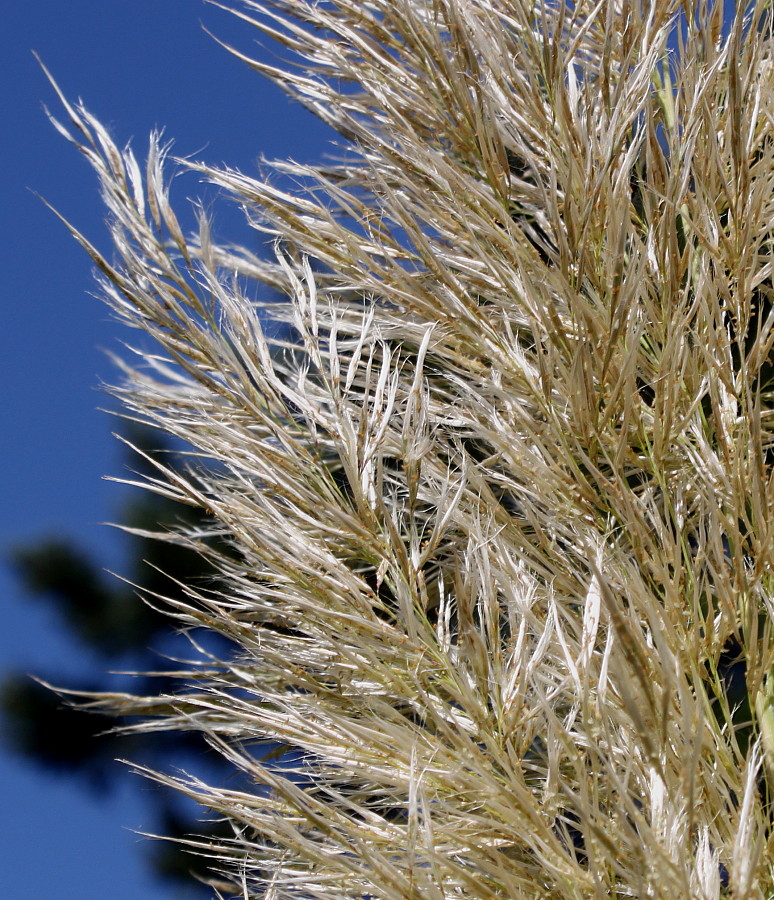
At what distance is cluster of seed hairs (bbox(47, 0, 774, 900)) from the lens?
1.99 ft

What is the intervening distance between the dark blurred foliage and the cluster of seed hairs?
59.1 inches

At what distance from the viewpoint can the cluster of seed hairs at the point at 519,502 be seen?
61cm

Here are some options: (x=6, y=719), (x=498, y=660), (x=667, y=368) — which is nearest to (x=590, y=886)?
(x=498, y=660)

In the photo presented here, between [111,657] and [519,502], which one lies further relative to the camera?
[111,657]

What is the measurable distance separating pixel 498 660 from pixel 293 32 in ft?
3.39

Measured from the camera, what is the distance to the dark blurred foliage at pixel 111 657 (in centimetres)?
255

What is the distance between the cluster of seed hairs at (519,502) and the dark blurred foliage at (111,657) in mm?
1501

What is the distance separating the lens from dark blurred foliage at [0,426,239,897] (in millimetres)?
2551

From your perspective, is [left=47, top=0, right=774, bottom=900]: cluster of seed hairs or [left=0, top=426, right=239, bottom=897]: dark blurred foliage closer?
[left=47, top=0, right=774, bottom=900]: cluster of seed hairs

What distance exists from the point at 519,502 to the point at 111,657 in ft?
8.03

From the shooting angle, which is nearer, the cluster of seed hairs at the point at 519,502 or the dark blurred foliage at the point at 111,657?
the cluster of seed hairs at the point at 519,502

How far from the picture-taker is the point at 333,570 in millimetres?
728

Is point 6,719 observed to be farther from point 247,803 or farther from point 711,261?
point 711,261

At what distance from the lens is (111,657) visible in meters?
3.04
